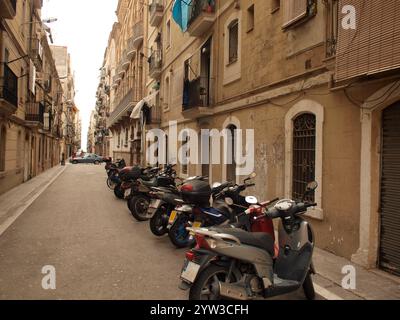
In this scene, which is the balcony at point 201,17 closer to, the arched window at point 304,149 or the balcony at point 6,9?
the balcony at point 6,9

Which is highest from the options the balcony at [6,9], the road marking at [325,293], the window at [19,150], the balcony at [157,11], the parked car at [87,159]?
the balcony at [157,11]

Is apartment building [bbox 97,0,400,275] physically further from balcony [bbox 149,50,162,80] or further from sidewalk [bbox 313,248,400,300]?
balcony [bbox 149,50,162,80]

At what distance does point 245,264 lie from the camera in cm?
392

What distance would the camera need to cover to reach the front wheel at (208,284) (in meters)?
3.69

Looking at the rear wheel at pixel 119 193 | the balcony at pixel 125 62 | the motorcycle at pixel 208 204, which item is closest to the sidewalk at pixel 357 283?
the motorcycle at pixel 208 204

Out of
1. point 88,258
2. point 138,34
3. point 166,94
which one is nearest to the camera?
point 88,258

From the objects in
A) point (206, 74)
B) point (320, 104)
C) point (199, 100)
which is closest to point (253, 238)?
point (320, 104)

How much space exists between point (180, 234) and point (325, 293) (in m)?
2.86

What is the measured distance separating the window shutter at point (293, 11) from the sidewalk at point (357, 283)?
15.5 feet

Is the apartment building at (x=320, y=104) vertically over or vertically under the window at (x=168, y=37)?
under

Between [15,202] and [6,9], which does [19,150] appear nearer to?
[15,202]

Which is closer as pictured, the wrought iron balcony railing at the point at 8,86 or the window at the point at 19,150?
the wrought iron balcony railing at the point at 8,86
